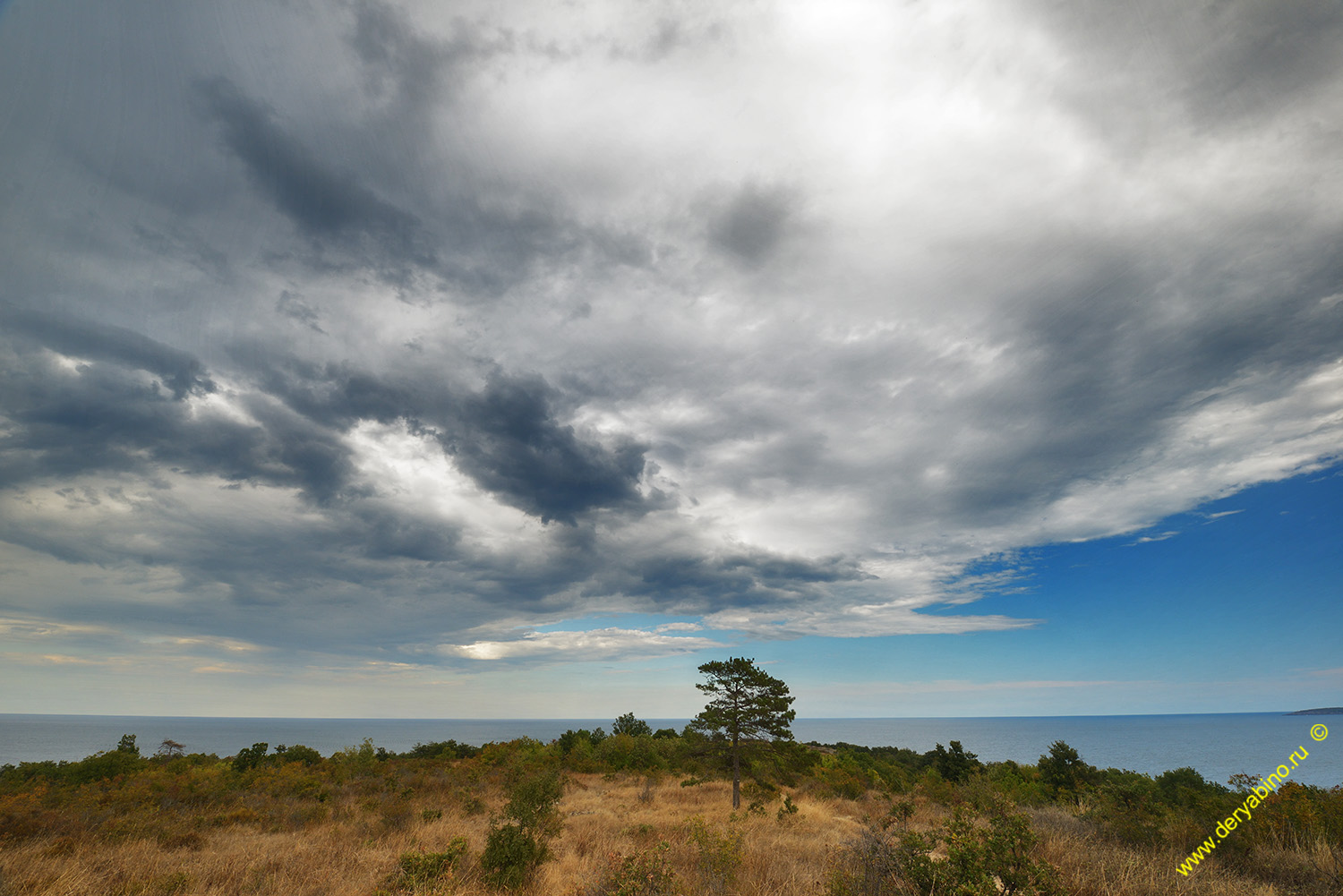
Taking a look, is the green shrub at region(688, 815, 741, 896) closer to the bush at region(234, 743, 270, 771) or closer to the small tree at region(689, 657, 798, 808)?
the small tree at region(689, 657, 798, 808)

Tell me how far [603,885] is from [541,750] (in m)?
38.4

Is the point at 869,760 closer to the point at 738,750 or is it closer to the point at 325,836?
the point at 738,750

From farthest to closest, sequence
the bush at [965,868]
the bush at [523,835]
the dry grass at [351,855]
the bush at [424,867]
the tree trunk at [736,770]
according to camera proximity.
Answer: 1. the tree trunk at [736,770]
2. the bush at [523,835]
3. the bush at [424,867]
4. the dry grass at [351,855]
5. the bush at [965,868]

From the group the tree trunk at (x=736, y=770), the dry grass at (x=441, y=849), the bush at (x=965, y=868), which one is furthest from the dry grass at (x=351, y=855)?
the tree trunk at (x=736, y=770)

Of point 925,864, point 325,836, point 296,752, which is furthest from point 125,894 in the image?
point 296,752

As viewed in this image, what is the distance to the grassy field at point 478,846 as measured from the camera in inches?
399

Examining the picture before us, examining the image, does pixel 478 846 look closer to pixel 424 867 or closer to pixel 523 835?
pixel 523 835

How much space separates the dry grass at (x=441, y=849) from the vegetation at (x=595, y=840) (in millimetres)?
85

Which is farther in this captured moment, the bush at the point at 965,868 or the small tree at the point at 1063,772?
the small tree at the point at 1063,772

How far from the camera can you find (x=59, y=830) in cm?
1591

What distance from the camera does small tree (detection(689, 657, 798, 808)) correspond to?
95.2 feet

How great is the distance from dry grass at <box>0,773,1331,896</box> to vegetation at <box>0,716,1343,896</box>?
8 cm

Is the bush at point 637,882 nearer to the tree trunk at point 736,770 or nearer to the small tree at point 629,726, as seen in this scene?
the tree trunk at point 736,770

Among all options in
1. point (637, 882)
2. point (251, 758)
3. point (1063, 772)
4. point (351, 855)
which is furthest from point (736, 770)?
point (251, 758)
